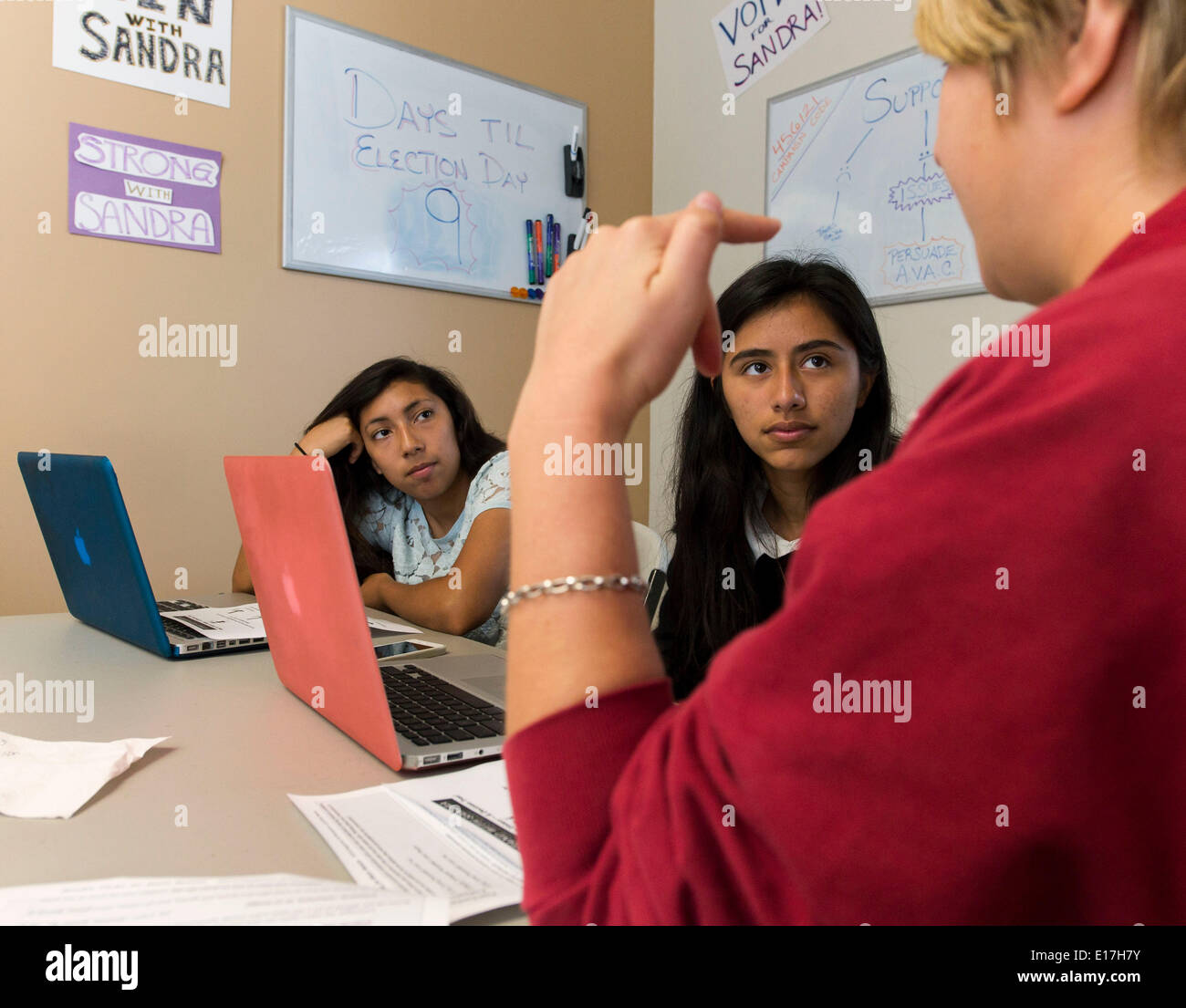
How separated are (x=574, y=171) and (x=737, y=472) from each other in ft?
4.90

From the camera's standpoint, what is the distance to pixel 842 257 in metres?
2.24

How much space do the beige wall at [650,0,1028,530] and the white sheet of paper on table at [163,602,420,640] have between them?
31.5 inches

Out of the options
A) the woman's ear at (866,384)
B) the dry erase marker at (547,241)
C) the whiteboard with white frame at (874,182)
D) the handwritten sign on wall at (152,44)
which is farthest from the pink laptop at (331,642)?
the dry erase marker at (547,241)

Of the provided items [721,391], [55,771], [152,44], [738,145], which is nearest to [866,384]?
[721,391]

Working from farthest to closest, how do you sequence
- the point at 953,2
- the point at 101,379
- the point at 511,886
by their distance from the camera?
the point at 101,379 < the point at 511,886 < the point at 953,2

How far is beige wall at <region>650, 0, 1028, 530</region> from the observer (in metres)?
2.10

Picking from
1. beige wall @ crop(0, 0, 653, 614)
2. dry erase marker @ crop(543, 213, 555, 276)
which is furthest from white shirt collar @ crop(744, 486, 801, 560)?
dry erase marker @ crop(543, 213, 555, 276)

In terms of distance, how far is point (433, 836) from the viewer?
60 cm

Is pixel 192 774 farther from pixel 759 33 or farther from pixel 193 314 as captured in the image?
pixel 759 33

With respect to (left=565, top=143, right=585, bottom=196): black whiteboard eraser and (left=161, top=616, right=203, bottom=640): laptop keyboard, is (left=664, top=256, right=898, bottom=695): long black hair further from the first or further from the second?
(left=565, top=143, right=585, bottom=196): black whiteboard eraser
